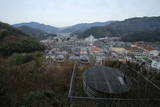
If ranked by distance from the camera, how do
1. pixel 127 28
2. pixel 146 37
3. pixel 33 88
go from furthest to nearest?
1. pixel 127 28
2. pixel 146 37
3. pixel 33 88

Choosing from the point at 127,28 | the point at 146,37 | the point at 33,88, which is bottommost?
the point at 33,88

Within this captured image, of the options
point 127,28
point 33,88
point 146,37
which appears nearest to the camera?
point 33,88

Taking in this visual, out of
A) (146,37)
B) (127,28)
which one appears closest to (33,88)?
(146,37)

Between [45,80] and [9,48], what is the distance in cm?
1628

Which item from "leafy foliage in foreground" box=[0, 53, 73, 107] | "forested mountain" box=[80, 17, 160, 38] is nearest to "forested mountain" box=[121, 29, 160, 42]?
"forested mountain" box=[80, 17, 160, 38]

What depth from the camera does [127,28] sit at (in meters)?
78.2

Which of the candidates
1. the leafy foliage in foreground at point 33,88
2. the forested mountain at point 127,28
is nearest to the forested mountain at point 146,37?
the forested mountain at point 127,28

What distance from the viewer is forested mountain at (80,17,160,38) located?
71.0 m

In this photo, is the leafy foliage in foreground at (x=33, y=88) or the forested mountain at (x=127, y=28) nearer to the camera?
the leafy foliage in foreground at (x=33, y=88)

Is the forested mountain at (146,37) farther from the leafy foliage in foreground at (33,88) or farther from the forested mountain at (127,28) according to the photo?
the leafy foliage in foreground at (33,88)

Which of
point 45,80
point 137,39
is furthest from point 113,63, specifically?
point 137,39

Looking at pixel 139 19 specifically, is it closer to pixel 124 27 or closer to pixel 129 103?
pixel 124 27

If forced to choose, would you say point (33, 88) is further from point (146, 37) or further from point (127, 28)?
point (127, 28)

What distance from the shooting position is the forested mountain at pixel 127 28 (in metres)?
71.0
